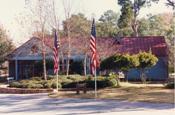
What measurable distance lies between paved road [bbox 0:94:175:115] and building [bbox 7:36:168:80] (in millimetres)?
20846

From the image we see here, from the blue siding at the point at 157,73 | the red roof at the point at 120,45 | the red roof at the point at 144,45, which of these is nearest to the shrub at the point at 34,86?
the red roof at the point at 120,45

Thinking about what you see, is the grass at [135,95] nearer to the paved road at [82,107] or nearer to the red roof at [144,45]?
the paved road at [82,107]

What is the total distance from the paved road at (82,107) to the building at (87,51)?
20.8 metres

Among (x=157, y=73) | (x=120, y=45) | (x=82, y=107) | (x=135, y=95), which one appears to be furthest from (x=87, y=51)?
(x=82, y=107)

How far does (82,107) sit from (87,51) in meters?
24.5

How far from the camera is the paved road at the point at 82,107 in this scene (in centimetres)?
2117

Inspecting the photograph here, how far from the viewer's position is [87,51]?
47.8 meters

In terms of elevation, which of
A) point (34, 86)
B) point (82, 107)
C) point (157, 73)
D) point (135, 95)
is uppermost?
point (157, 73)

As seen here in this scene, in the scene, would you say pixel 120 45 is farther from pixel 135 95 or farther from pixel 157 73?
pixel 135 95

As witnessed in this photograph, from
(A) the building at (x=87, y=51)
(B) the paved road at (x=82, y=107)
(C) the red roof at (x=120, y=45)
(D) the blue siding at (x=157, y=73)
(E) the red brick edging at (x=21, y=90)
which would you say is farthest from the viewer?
(D) the blue siding at (x=157, y=73)

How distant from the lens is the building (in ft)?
160

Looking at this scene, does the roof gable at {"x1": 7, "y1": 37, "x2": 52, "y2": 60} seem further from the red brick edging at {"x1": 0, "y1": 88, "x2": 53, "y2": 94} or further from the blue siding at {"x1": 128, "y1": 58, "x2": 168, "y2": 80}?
the red brick edging at {"x1": 0, "y1": 88, "x2": 53, "y2": 94}

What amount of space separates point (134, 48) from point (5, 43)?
14326 millimetres

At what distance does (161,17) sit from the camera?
9206 centimetres
